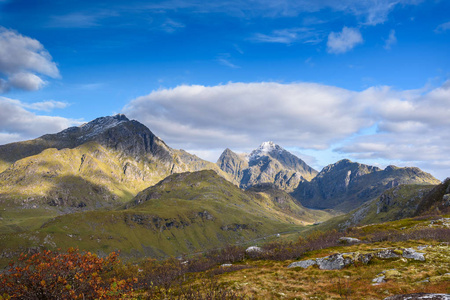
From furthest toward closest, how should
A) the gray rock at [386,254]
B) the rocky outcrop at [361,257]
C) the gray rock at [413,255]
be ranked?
the gray rock at [386,254] < the rocky outcrop at [361,257] < the gray rock at [413,255]

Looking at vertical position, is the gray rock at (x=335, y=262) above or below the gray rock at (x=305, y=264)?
above

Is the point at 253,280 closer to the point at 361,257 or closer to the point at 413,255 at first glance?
the point at 361,257

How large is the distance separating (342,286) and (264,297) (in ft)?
27.9

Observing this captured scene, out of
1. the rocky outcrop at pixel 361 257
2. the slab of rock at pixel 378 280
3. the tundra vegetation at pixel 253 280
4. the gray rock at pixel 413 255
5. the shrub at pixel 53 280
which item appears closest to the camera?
the shrub at pixel 53 280

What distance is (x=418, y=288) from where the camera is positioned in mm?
21859

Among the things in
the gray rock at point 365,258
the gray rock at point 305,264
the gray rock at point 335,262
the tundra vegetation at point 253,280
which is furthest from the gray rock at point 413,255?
the gray rock at point 305,264

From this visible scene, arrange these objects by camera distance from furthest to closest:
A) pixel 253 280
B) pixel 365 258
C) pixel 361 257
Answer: pixel 361 257 < pixel 365 258 < pixel 253 280

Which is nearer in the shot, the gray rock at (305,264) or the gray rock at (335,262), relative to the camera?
the gray rock at (335,262)

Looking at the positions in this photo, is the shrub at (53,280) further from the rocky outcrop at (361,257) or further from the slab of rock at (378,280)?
the rocky outcrop at (361,257)

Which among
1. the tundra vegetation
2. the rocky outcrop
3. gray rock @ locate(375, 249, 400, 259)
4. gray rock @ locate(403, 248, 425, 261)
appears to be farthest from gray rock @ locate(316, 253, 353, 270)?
gray rock @ locate(403, 248, 425, 261)

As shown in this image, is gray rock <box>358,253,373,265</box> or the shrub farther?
gray rock <box>358,253,373,265</box>

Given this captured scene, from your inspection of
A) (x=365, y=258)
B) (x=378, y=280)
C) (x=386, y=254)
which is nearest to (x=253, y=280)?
(x=378, y=280)

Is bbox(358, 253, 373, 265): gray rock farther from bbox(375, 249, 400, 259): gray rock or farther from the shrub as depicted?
the shrub

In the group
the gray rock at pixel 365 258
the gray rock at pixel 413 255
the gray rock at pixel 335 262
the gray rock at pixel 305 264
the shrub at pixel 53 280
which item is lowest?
the gray rock at pixel 305 264
